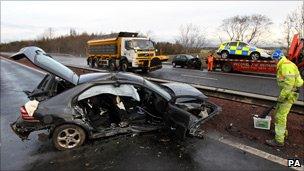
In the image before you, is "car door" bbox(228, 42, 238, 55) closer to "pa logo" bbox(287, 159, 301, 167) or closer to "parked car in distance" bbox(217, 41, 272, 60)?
"parked car in distance" bbox(217, 41, 272, 60)

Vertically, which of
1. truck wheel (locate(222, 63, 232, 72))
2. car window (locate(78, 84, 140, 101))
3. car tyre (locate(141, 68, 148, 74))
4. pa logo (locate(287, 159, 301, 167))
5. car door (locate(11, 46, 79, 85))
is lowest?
car tyre (locate(141, 68, 148, 74))

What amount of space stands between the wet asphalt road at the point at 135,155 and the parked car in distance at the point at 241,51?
15.8 metres

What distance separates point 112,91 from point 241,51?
54.7 ft

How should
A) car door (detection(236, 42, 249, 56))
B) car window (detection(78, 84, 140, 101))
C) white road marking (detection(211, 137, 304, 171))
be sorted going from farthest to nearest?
car door (detection(236, 42, 249, 56)), car window (detection(78, 84, 140, 101)), white road marking (detection(211, 137, 304, 171))

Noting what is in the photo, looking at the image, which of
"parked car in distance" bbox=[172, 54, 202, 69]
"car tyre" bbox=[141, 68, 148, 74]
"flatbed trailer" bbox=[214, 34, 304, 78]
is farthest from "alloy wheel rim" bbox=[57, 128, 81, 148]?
"parked car in distance" bbox=[172, 54, 202, 69]

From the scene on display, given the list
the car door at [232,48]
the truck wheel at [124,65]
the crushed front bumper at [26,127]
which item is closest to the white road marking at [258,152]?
the crushed front bumper at [26,127]

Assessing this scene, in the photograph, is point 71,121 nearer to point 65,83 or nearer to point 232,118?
point 65,83

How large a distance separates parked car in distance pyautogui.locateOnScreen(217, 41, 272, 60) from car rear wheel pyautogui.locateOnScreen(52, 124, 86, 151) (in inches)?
669

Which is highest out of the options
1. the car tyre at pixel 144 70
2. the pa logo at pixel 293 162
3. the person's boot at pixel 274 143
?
the person's boot at pixel 274 143

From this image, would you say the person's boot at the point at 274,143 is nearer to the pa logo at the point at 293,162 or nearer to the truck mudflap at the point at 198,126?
the pa logo at the point at 293,162

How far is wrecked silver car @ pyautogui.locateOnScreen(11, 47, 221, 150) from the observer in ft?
17.3

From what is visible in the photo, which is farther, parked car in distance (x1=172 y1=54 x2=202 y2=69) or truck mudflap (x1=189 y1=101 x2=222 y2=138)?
parked car in distance (x1=172 y1=54 x2=202 y2=69)

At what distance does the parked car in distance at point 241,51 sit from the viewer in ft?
65.5

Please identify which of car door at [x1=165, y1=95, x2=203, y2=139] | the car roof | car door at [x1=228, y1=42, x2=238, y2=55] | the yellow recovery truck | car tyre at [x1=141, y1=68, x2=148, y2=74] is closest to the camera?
car door at [x1=165, y1=95, x2=203, y2=139]
